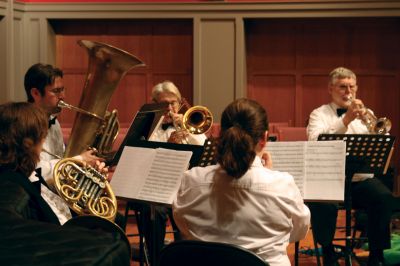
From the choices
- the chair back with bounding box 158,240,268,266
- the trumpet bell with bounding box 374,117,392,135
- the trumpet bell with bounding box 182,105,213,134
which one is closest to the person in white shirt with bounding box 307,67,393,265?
the trumpet bell with bounding box 374,117,392,135

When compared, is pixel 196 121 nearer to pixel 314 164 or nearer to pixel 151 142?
pixel 151 142

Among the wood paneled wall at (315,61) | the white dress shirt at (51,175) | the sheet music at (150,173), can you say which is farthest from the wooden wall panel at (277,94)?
the sheet music at (150,173)

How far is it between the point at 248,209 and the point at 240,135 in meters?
0.27

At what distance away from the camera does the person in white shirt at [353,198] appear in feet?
13.5

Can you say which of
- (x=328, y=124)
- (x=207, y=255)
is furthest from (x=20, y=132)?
(x=328, y=124)

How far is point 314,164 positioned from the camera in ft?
10.5

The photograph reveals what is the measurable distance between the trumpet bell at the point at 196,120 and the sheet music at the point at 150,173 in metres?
1.03

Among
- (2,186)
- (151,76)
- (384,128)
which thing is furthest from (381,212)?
(151,76)

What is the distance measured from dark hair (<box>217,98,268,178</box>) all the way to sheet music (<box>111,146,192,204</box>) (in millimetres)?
694

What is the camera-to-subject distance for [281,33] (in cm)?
768

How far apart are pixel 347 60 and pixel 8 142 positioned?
6.29 meters

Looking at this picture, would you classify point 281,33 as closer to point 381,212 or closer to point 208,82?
point 208,82

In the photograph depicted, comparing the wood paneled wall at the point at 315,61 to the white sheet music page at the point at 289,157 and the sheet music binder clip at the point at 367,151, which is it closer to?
the sheet music binder clip at the point at 367,151

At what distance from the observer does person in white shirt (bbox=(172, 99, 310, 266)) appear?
2199 mm
